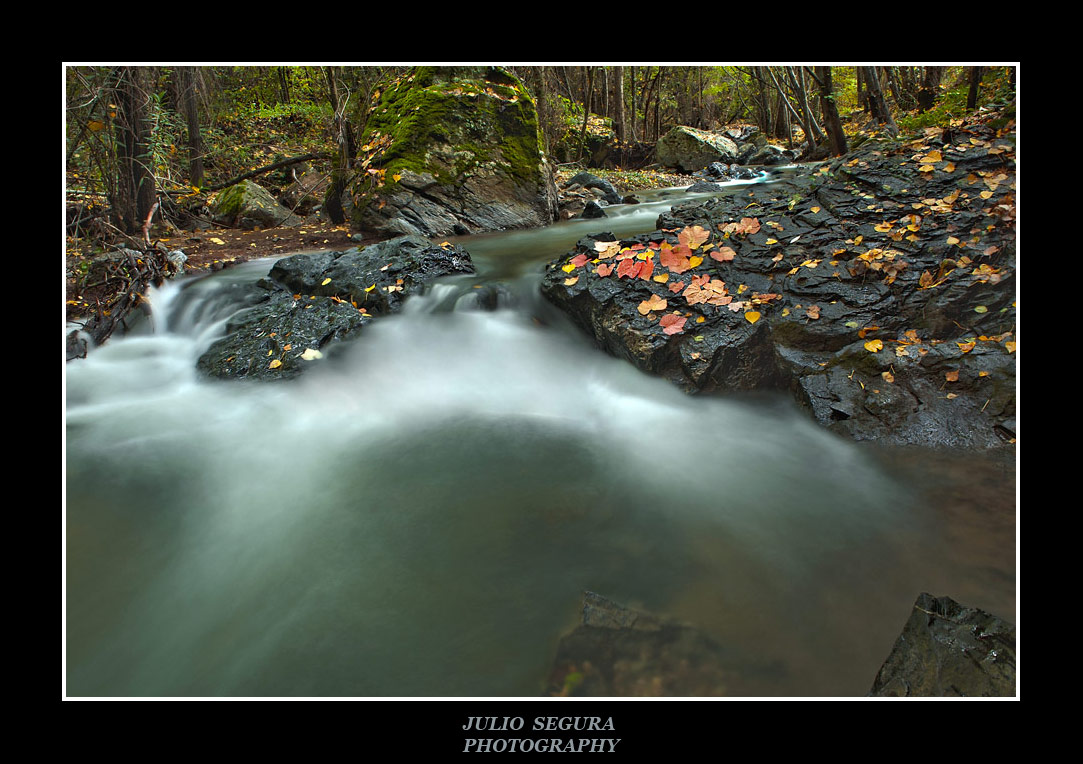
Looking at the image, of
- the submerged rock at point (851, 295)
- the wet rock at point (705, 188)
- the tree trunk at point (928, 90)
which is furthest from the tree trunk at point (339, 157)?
the tree trunk at point (928, 90)

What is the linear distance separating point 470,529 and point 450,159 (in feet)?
23.4

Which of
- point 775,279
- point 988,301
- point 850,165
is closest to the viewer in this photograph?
point 988,301

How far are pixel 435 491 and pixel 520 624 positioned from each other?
1.11 meters

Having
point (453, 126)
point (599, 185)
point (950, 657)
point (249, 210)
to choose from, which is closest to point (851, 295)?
point (950, 657)

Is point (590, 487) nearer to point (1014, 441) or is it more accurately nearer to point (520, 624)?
point (520, 624)

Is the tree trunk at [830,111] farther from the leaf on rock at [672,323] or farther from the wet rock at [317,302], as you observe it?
the leaf on rock at [672,323]

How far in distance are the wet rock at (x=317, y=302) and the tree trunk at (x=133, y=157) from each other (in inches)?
114

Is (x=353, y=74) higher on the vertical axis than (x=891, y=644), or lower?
higher

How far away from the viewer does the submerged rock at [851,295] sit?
134 inches

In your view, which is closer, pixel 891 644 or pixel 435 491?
pixel 891 644

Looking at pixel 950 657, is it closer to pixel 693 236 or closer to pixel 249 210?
pixel 693 236
